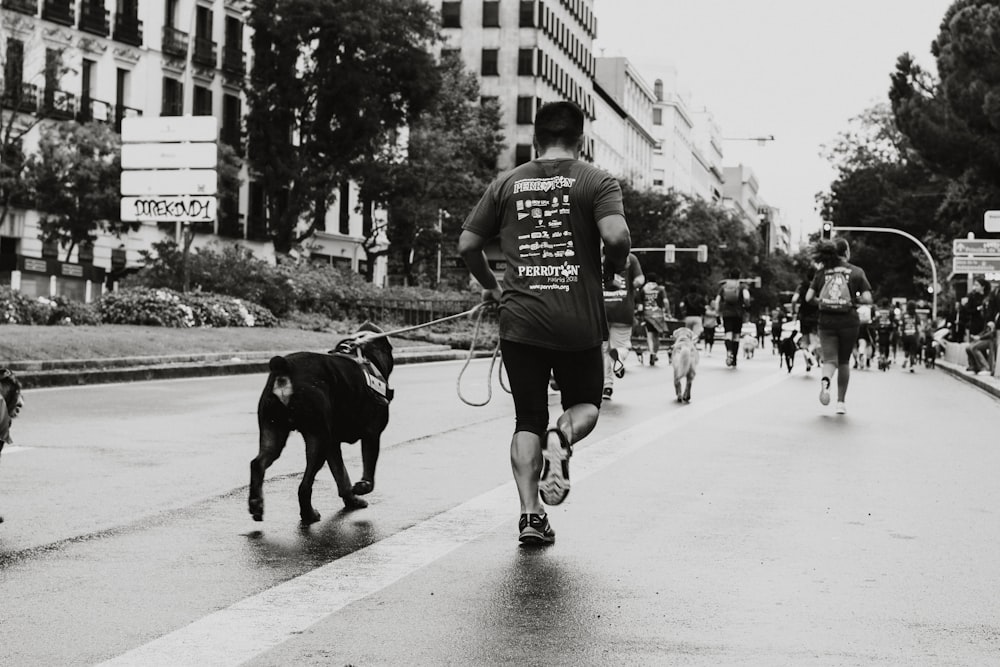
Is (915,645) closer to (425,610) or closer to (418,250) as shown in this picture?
(425,610)

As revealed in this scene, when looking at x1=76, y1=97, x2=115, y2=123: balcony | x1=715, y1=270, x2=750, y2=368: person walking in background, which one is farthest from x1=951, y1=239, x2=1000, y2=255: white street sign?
x1=76, y1=97, x2=115, y2=123: balcony

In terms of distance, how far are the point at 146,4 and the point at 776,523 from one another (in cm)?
4852

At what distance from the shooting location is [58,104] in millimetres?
44406

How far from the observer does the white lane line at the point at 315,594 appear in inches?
185

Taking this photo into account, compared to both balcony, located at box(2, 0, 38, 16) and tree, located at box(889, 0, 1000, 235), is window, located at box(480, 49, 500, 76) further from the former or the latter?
balcony, located at box(2, 0, 38, 16)

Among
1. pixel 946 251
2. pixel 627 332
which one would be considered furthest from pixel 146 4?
pixel 627 332

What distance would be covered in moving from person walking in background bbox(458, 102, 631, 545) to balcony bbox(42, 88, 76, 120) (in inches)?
1520

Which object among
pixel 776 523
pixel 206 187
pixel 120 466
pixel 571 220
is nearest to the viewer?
pixel 571 220

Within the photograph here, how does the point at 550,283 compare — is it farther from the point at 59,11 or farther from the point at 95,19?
the point at 95,19

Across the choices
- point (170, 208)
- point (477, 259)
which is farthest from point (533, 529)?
point (170, 208)

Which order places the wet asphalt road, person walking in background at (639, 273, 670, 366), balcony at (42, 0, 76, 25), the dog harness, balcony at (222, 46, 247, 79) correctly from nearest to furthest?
the wet asphalt road → the dog harness → person walking in background at (639, 273, 670, 366) → balcony at (42, 0, 76, 25) → balcony at (222, 46, 247, 79)

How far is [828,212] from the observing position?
270 feet

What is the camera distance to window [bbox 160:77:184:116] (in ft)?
177

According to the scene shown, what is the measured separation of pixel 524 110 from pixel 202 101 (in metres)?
40.1
